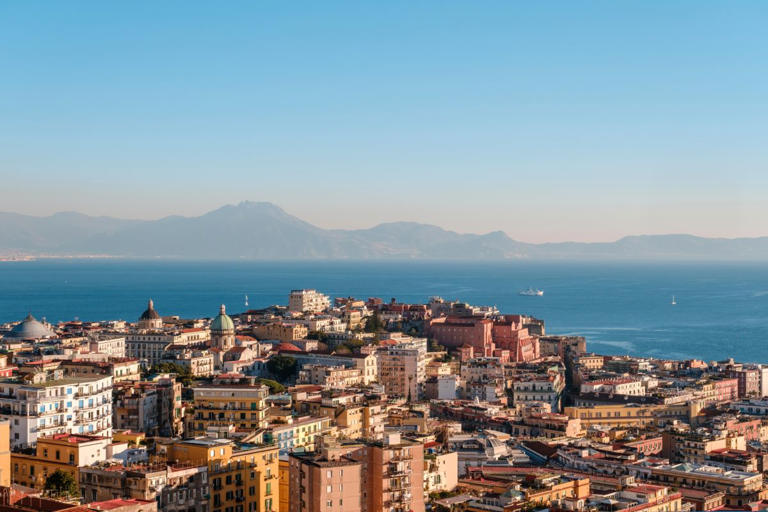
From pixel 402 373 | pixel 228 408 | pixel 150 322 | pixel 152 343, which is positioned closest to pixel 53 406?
pixel 228 408

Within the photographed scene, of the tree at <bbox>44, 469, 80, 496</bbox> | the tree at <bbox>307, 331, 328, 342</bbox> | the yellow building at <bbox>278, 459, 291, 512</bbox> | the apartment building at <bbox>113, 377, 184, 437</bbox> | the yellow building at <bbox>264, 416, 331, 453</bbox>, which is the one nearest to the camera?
the tree at <bbox>44, 469, 80, 496</bbox>

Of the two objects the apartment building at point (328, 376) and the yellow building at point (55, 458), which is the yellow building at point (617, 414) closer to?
the apartment building at point (328, 376)

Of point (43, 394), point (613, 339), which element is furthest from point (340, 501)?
point (613, 339)

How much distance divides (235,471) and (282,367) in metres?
42.9

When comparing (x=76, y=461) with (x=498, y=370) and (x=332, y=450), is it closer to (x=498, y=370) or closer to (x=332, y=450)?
(x=332, y=450)

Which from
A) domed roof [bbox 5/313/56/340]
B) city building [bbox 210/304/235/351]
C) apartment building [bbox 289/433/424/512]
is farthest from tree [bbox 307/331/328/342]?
apartment building [bbox 289/433/424/512]

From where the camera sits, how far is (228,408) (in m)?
49.1

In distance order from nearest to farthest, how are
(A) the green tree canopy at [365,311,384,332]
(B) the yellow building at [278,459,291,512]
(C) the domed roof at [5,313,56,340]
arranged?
(B) the yellow building at [278,459,291,512], (C) the domed roof at [5,313,56,340], (A) the green tree canopy at [365,311,384,332]

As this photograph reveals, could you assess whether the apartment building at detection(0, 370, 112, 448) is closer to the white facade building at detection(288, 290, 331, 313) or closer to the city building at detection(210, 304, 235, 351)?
the city building at detection(210, 304, 235, 351)

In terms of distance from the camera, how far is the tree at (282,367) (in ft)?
257

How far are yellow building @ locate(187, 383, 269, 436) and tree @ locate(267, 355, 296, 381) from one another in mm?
27781

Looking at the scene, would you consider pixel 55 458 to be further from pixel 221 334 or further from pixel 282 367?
pixel 221 334

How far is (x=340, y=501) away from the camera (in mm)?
A: 33906

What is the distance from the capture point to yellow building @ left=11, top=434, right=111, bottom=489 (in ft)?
118
